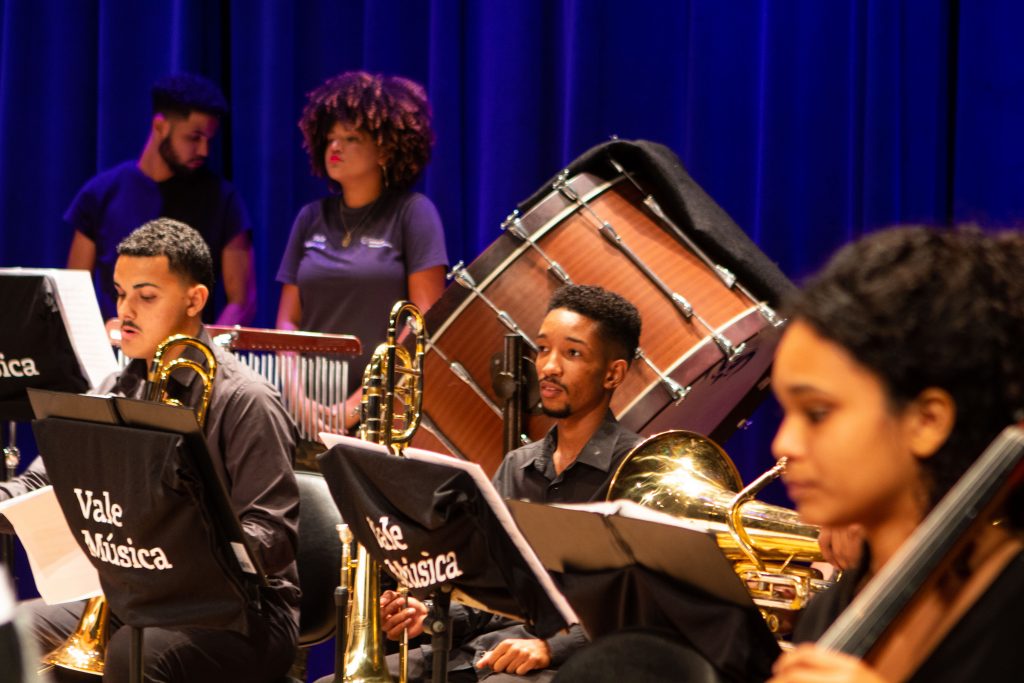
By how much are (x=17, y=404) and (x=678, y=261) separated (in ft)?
6.43

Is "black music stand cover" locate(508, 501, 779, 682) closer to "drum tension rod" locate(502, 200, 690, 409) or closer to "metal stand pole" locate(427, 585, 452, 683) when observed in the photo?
"metal stand pole" locate(427, 585, 452, 683)

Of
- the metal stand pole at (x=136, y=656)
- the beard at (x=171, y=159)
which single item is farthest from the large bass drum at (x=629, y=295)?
the beard at (x=171, y=159)

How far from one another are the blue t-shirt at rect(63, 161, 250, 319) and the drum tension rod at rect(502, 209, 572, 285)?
1.74 m

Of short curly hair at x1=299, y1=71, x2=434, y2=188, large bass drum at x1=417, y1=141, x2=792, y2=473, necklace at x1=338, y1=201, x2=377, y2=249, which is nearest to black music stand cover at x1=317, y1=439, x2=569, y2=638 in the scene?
large bass drum at x1=417, y1=141, x2=792, y2=473

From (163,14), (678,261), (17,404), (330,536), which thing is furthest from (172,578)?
(163,14)

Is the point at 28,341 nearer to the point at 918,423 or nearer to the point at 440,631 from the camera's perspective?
the point at 440,631

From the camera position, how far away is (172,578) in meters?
2.58

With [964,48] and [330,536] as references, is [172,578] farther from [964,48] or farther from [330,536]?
[964,48]

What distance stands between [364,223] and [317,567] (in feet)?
5.34

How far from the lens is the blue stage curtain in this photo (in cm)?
420

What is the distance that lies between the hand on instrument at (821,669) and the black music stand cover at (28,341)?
2815mm

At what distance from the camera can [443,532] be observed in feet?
8.08

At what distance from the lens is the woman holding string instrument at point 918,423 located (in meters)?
1.37

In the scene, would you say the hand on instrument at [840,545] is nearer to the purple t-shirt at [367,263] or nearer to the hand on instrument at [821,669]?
the hand on instrument at [821,669]
